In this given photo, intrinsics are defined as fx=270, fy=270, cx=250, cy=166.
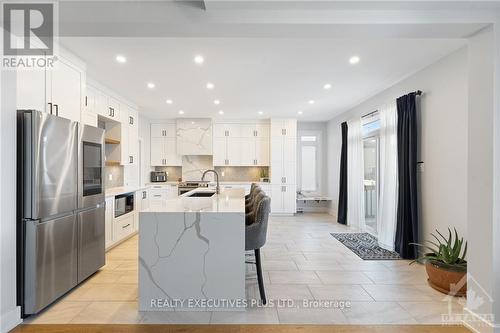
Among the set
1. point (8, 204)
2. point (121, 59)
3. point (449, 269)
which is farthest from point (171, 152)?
point (449, 269)

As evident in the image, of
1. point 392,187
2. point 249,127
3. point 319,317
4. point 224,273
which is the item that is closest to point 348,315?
point 319,317

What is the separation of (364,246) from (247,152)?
12.7 ft

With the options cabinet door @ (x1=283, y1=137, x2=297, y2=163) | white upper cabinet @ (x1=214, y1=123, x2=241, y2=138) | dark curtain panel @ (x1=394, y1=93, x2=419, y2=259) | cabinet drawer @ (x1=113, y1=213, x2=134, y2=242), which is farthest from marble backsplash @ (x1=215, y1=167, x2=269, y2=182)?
dark curtain panel @ (x1=394, y1=93, x2=419, y2=259)

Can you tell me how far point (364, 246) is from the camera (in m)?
4.38

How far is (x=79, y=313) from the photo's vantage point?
237 centimetres

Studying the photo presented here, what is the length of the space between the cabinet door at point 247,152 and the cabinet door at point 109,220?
149 inches

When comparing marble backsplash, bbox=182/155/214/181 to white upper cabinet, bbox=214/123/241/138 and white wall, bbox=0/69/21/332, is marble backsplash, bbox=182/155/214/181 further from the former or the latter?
white wall, bbox=0/69/21/332

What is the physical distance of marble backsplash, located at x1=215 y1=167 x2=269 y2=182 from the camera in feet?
24.8

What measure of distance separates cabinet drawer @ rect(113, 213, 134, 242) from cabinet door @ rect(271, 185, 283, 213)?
3.51 metres

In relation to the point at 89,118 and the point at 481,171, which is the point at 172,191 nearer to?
the point at 89,118

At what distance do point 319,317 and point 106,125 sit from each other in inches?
185

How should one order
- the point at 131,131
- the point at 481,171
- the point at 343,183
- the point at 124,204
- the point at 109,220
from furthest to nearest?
the point at 343,183
the point at 131,131
the point at 124,204
the point at 109,220
the point at 481,171

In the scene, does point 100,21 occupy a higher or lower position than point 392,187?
higher

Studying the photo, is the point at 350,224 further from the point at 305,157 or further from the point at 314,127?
the point at 314,127
